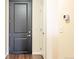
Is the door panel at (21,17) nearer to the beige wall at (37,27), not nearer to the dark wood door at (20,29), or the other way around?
the dark wood door at (20,29)

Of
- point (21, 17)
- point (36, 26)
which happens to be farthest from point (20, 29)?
point (36, 26)

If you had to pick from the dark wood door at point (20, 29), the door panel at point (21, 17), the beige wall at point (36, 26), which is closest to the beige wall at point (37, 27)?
the beige wall at point (36, 26)

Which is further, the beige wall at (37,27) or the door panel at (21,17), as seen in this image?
the door panel at (21,17)

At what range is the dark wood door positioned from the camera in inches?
284

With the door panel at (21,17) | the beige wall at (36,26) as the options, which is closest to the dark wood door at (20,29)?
the door panel at (21,17)

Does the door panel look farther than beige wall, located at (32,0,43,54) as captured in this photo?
Yes

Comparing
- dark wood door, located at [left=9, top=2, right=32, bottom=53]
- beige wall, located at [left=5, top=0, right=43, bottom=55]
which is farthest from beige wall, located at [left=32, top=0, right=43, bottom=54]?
dark wood door, located at [left=9, top=2, right=32, bottom=53]

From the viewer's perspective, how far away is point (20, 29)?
724 centimetres

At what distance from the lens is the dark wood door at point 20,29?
7.20 meters

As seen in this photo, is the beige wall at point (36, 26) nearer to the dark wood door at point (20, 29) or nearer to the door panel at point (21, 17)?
the dark wood door at point (20, 29)

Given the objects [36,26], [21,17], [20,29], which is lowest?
[20,29]

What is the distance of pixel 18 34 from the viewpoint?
23.8 ft

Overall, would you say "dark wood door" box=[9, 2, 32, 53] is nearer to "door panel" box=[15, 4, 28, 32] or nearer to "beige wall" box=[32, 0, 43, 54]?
"door panel" box=[15, 4, 28, 32]

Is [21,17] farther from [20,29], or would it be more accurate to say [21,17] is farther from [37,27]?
[37,27]
